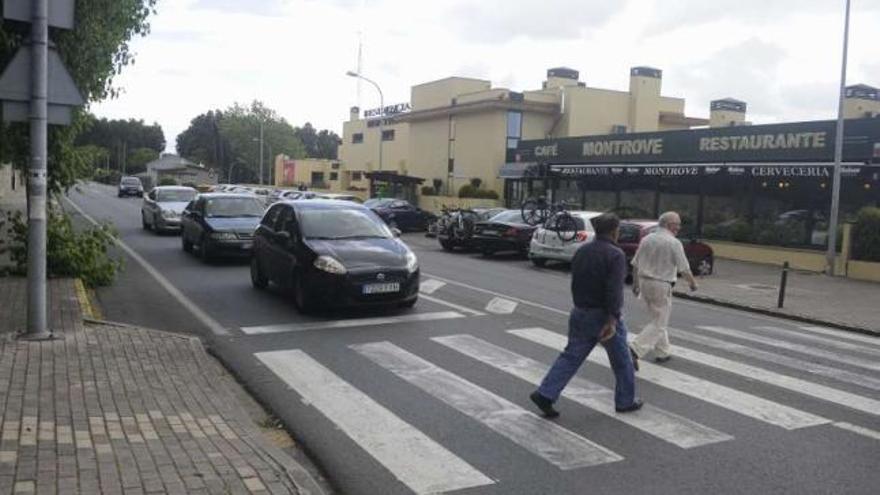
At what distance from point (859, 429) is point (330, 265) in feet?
20.7

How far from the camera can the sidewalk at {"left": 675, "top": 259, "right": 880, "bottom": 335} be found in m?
13.5

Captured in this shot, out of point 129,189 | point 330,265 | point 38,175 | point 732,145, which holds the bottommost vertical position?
point 129,189

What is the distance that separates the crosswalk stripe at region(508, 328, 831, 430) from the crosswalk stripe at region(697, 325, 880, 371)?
2.57m

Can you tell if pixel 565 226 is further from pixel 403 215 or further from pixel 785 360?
pixel 403 215

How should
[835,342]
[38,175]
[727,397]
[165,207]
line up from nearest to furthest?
[727,397] → [38,175] → [835,342] → [165,207]

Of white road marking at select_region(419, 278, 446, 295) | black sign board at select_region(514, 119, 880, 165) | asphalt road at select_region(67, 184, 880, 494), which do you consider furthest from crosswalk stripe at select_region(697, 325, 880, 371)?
black sign board at select_region(514, 119, 880, 165)

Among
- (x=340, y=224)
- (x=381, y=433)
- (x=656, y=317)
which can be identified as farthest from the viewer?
(x=340, y=224)

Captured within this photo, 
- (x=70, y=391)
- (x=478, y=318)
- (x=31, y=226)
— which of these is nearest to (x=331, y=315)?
(x=478, y=318)

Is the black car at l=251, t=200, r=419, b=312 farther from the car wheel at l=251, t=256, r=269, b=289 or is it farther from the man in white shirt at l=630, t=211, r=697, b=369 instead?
the man in white shirt at l=630, t=211, r=697, b=369

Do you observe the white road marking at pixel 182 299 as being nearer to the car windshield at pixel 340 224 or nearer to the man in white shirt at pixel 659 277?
the car windshield at pixel 340 224

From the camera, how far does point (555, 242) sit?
19484 mm

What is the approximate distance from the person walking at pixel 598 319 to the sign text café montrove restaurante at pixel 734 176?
1882 centimetres

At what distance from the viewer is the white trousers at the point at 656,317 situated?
8.56m

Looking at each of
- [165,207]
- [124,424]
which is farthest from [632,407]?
[165,207]
